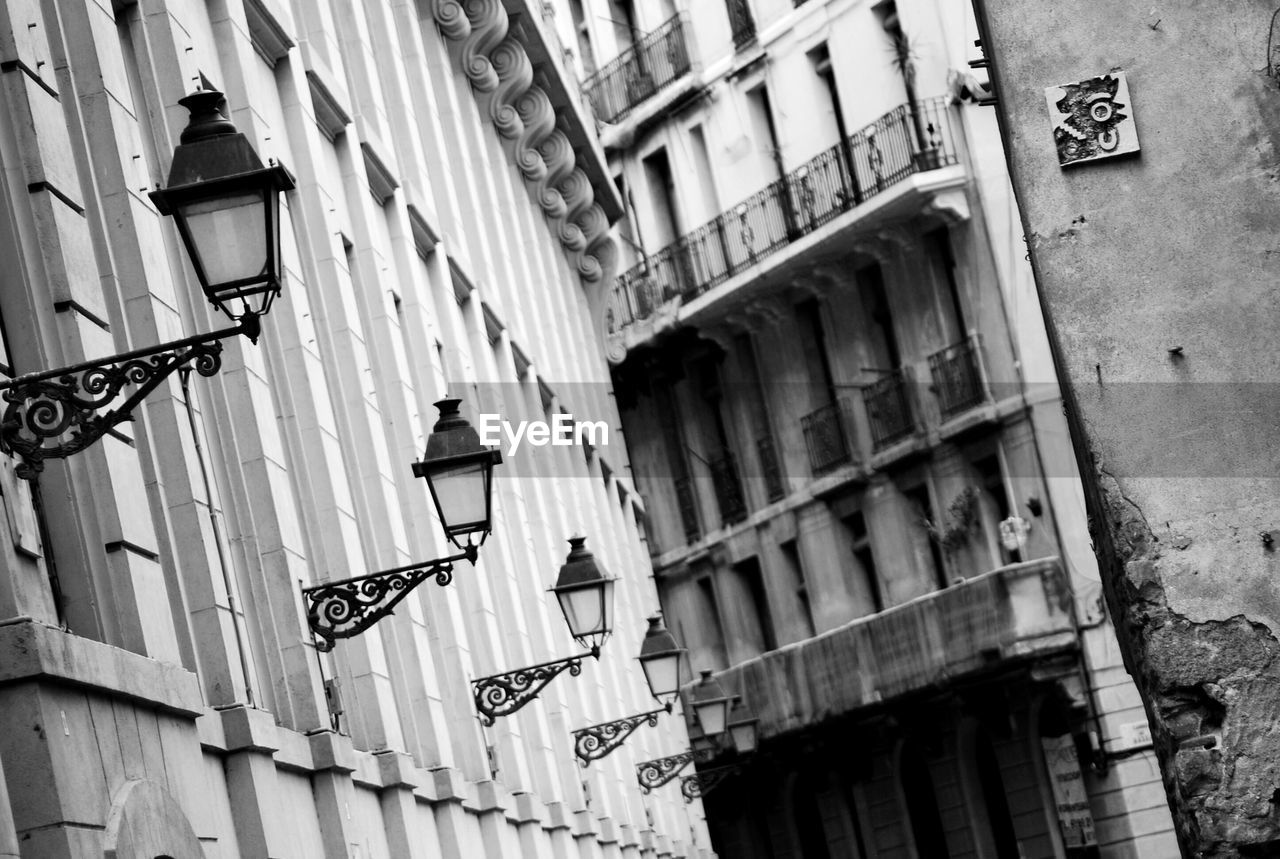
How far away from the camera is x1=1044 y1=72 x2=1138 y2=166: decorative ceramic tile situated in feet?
36.2

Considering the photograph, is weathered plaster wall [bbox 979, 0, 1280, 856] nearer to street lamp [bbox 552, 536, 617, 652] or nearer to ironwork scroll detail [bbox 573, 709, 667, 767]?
street lamp [bbox 552, 536, 617, 652]

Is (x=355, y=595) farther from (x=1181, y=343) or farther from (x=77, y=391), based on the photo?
(x=77, y=391)

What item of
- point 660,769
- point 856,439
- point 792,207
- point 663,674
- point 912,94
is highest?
point 912,94

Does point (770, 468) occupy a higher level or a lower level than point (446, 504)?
higher

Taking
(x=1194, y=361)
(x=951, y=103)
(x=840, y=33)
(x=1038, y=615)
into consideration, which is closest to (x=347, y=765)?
(x=1194, y=361)

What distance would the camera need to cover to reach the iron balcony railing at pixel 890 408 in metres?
39.4

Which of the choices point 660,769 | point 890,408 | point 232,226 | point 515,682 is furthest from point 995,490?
point 232,226

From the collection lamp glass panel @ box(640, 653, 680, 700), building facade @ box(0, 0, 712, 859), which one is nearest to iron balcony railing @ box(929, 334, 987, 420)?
building facade @ box(0, 0, 712, 859)

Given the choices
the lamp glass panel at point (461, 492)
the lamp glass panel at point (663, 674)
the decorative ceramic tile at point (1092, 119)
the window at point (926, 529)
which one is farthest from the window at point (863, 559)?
the decorative ceramic tile at point (1092, 119)

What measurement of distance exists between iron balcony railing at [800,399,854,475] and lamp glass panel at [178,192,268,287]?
32.9 meters

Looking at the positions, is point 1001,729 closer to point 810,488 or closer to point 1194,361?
point 810,488

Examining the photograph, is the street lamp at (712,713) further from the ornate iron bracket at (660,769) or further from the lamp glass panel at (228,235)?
the lamp glass panel at (228,235)

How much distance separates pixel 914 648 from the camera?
38312 millimetres

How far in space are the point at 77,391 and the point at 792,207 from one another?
3355cm
